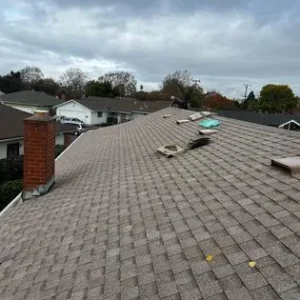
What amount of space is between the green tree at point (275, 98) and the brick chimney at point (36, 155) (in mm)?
72746

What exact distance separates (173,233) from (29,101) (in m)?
61.6

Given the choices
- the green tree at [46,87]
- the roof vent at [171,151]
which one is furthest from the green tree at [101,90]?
the roof vent at [171,151]

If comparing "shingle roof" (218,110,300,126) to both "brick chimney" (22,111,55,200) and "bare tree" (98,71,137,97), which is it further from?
"bare tree" (98,71,137,97)

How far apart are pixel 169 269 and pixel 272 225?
100 cm

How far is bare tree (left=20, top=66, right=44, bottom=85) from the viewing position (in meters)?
106

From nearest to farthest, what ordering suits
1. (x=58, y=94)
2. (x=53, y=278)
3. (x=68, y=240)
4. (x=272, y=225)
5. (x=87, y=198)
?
(x=272, y=225) < (x=53, y=278) < (x=68, y=240) < (x=87, y=198) < (x=58, y=94)

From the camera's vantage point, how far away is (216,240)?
3287mm

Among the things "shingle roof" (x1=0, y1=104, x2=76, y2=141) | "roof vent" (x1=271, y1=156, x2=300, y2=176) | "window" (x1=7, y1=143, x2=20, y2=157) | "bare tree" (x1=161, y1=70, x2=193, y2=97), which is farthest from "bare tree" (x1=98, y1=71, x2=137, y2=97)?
"roof vent" (x1=271, y1=156, x2=300, y2=176)

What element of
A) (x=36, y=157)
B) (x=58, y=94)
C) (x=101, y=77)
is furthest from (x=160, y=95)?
(x=36, y=157)

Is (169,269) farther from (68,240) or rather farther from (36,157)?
(36,157)

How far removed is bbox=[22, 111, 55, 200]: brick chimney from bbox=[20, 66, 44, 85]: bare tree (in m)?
104

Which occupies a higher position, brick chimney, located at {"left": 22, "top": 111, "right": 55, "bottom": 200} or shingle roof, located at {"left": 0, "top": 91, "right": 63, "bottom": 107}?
brick chimney, located at {"left": 22, "top": 111, "right": 55, "bottom": 200}

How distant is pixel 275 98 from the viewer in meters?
76.6

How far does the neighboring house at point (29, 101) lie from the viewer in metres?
60.7
